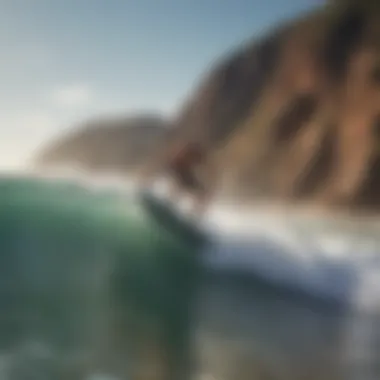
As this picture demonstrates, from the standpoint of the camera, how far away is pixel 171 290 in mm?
1521

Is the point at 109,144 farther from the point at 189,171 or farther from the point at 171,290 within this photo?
the point at 171,290

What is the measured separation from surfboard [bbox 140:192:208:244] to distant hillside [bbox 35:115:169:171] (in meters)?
0.11

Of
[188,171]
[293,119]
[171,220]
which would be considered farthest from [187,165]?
[293,119]

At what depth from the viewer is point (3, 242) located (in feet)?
4.99

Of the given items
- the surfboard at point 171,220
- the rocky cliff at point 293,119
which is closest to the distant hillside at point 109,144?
the rocky cliff at point 293,119

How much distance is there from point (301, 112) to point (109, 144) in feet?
1.72

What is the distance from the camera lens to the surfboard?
1.59 m

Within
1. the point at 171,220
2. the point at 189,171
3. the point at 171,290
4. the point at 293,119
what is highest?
the point at 293,119

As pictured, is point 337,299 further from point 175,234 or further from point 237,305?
point 175,234

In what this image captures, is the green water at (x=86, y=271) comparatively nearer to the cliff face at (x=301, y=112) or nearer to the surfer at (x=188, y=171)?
the surfer at (x=188, y=171)

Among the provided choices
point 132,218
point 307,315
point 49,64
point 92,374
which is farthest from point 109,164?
point 307,315

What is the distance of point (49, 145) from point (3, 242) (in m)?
0.28

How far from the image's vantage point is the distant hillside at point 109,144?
156cm

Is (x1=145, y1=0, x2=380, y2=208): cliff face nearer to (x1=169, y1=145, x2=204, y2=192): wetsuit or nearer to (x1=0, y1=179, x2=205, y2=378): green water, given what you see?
(x1=169, y1=145, x2=204, y2=192): wetsuit
